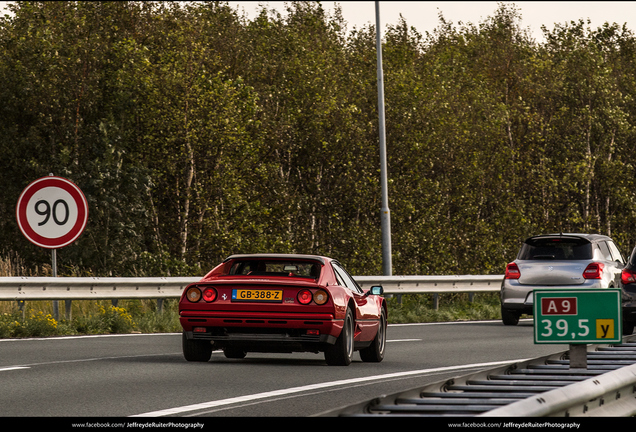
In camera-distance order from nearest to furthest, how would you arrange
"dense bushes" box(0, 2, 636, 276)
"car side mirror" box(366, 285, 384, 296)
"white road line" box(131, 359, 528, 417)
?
"white road line" box(131, 359, 528, 417)
"car side mirror" box(366, 285, 384, 296)
"dense bushes" box(0, 2, 636, 276)

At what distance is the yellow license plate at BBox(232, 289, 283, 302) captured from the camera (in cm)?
1175

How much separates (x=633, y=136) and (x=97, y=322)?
35031mm

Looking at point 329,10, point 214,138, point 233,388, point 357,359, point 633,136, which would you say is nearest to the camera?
point 233,388

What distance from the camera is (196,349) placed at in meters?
12.3

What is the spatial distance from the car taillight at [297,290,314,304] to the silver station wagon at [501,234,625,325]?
8.38 metres

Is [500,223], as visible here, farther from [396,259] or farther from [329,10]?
[329,10]

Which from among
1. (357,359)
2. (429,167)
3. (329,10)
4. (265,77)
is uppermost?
(329,10)

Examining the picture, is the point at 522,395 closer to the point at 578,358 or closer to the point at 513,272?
the point at 578,358

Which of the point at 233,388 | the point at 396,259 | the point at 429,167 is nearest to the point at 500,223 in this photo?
the point at 429,167

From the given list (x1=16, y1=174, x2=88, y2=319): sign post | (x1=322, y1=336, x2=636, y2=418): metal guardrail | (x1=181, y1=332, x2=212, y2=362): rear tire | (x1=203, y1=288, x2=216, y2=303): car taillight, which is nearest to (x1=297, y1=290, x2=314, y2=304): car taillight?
(x1=203, y1=288, x2=216, y2=303): car taillight

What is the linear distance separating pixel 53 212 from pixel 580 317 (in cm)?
1084

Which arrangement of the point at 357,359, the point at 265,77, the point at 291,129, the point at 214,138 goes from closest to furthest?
the point at 357,359 < the point at 214,138 < the point at 291,129 < the point at 265,77

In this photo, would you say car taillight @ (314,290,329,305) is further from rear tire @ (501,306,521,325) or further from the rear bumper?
rear tire @ (501,306,521,325)

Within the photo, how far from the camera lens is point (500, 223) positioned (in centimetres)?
4128
